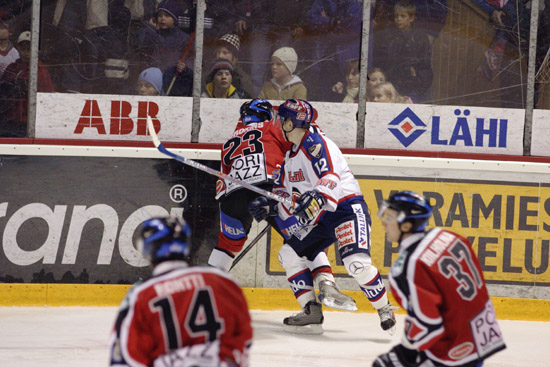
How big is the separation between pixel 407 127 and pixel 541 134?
95 centimetres

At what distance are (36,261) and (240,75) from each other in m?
1.90

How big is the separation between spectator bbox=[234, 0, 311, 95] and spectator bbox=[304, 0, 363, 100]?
0.28ft

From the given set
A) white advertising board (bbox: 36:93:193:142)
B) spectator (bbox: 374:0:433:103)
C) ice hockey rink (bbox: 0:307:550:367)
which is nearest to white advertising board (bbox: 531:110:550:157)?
spectator (bbox: 374:0:433:103)

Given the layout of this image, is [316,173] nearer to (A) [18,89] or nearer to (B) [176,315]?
(A) [18,89]

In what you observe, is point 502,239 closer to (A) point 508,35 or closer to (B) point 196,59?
(A) point 508,35

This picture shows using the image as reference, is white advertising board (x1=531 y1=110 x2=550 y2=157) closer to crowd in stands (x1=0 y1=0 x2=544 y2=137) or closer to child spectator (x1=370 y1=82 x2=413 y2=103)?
crowd in stands (x1=0 y1=0 x2=544 y2=137)

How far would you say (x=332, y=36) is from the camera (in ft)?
20.6

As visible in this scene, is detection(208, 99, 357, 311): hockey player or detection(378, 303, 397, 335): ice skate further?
detection(208, 99, 357, 311): hockey player

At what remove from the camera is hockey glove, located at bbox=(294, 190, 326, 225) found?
482 centimetres

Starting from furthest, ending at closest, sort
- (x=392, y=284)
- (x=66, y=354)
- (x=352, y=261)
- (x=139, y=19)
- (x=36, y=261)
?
(x=139, y=19) < (x=36, y=261) < (x=352, y=261) < (x=66, y=354) < (x=392, y=284)

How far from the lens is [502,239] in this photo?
593cm

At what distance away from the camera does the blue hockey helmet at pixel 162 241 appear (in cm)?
236

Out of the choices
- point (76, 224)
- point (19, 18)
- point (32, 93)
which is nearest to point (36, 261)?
point (76, 224)

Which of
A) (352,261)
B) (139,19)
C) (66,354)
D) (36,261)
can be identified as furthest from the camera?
(139,19)
